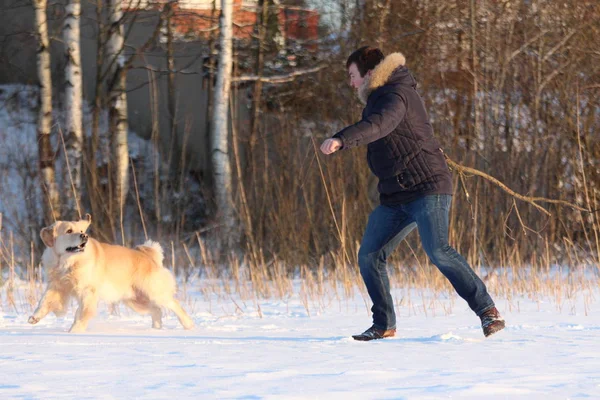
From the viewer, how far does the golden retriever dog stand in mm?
6141

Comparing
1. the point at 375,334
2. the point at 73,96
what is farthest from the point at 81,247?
the point at 73,96

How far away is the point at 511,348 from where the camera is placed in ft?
16.2

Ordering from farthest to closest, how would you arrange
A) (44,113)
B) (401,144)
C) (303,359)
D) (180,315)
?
(44,113) → (180,315) → (401,144) → (303,359)

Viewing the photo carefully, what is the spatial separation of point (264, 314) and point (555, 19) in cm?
602

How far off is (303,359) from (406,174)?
1.07m

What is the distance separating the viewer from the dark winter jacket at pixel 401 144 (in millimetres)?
4973

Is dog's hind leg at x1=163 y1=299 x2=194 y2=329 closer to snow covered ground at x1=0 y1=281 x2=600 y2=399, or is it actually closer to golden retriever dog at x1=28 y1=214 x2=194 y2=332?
golden retriever dog at x1=28 y1=214 x2=194 y2=332

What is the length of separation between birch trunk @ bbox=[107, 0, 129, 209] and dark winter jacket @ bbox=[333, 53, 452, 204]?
267 inches

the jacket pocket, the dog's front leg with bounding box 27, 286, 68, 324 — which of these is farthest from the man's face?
the dog's front leg with bounding box 27, 286, 68, 324

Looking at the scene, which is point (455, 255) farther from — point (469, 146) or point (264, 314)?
point (469, 146)

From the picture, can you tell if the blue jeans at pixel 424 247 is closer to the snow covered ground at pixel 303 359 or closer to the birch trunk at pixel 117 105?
the snow covered ground at pixel 303 359

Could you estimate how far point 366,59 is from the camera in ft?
17.0

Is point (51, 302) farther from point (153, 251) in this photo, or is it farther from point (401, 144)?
point (401, 144)

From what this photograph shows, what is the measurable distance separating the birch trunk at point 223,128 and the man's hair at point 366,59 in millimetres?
6501
